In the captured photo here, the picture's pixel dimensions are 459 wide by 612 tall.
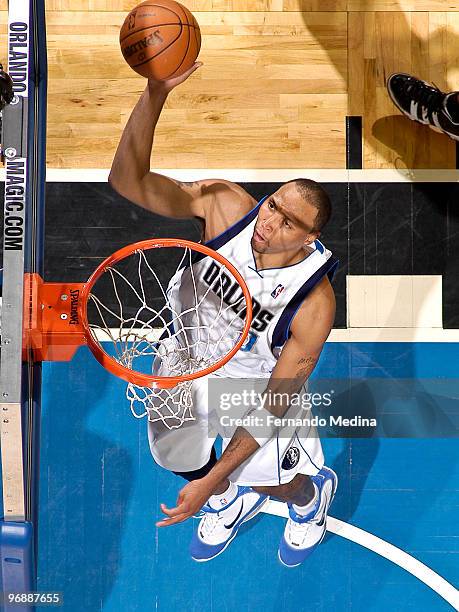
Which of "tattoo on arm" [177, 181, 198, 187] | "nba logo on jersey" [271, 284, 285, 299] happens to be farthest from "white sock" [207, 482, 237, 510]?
"tattoo on arm" [177, 181, 198, 187]

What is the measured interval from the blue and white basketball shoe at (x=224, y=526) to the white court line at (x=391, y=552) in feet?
0.21

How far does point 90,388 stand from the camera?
3100mm

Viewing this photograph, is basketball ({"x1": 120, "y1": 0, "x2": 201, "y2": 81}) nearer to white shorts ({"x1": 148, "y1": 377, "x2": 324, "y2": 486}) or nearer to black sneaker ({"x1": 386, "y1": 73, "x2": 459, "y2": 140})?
black sneaker ({"x1": 386, "y1": 73, "x2": 459, "y2": 140})

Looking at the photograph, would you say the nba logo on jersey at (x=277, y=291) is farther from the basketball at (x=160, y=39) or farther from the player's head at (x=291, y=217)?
the basketball at (x=160, y=39)

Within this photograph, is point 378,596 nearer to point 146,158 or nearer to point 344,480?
point 344,480

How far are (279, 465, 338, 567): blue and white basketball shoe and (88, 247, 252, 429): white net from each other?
22.8 inches

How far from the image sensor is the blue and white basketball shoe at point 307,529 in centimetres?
307

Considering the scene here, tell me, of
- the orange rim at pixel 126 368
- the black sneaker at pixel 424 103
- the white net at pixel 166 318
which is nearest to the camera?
the orange rim at pixel 126 368

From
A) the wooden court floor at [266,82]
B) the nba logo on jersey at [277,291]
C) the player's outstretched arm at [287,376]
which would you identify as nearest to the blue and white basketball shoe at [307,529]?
the player's outstretched arm at [287,376]

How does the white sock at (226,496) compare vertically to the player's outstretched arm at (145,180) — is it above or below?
below

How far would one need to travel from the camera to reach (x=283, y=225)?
3016 millimetres

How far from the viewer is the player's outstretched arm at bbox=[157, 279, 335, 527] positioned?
3.03 meters

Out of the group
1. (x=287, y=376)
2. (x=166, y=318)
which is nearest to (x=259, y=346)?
(x=287, y=376)

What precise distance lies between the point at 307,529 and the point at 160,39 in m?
1.88
